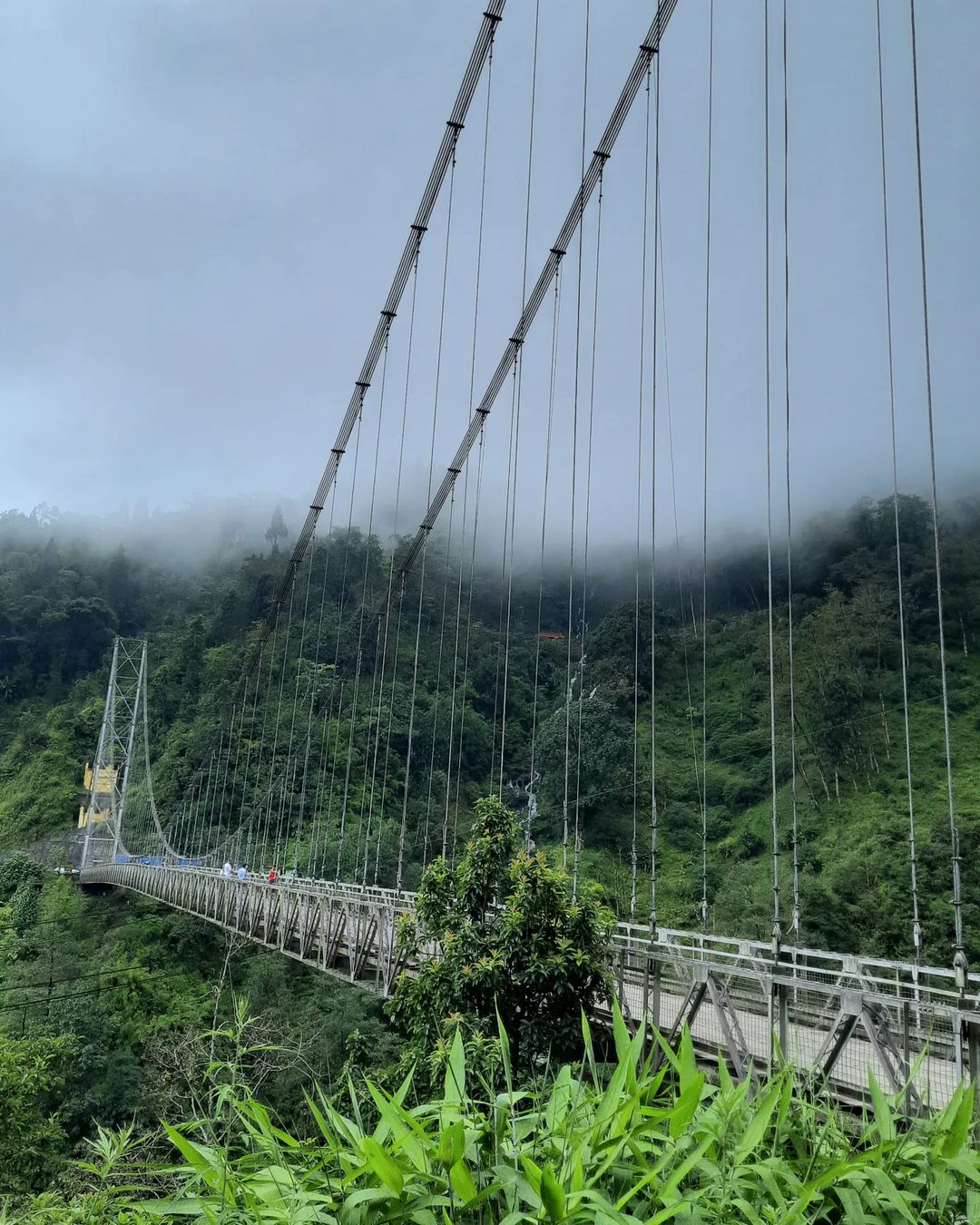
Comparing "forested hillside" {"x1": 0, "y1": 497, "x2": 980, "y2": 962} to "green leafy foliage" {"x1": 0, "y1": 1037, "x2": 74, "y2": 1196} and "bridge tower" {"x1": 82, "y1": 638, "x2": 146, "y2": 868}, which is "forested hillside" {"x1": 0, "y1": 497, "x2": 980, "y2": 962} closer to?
"bridge tower" {"x1": 82, "y1": 638, "x2": 146, "y2": 868}

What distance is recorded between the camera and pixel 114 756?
4806 cm

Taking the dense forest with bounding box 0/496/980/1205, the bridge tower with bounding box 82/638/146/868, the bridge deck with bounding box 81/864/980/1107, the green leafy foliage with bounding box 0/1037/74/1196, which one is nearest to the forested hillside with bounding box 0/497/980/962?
the dense forest with bounding box 0/496/980/1205

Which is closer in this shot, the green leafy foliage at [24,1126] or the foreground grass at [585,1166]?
the foreground grass at [585,1166]

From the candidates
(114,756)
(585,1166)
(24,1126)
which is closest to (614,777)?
(24,1126)

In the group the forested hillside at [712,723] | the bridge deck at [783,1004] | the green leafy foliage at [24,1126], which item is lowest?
the green leafy foliage at [24,1126]

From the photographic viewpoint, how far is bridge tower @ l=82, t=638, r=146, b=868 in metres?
40.5

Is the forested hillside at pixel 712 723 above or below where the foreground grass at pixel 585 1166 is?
above

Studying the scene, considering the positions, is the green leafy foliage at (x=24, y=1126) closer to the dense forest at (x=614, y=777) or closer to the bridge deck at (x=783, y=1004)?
the dense forest at (x=614, y=777)

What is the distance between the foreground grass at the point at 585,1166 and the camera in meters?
1.72

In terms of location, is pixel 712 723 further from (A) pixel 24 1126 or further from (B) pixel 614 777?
(A) pixel 24 1126

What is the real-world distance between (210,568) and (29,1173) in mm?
59107

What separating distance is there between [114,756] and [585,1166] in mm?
49543

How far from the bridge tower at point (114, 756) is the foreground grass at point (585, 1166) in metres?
39.1

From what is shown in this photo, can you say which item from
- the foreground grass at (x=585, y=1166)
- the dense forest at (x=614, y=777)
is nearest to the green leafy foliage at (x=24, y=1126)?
the dense forest at (x=614, y=777)
